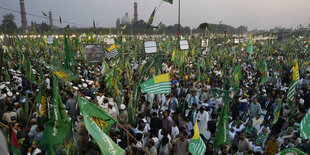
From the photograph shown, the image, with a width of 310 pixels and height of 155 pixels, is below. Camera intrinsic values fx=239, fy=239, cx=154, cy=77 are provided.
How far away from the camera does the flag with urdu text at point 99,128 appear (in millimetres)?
2914

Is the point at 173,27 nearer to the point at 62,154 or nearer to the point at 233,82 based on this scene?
the point at 233,82

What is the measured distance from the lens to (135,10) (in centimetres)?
9388

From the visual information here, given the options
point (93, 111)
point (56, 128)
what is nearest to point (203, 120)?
point (93, 111)

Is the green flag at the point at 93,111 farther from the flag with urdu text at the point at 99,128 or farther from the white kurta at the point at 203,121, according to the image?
the white kurta at the point at 203,121

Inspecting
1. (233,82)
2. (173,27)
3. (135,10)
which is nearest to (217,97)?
(233,82)

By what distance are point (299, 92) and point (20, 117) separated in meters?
9.50

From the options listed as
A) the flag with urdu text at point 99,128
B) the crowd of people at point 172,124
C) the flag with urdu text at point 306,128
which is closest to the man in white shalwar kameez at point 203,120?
the crowd of people at point 172,124

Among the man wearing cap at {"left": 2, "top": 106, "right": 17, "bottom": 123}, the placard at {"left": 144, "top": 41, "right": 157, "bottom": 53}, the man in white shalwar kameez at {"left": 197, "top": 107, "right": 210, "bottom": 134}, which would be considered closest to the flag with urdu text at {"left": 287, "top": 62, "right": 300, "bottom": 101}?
the man in white shalwar kameez at {"left": 197, "top": 107, "right": 210, "bottom": 134}

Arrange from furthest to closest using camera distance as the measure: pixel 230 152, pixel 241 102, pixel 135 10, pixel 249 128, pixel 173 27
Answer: pixel 135 10, pixel 173 27, pixel 241 102, pixel 249 128, pixel 230 152

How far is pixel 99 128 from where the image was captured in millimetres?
3084

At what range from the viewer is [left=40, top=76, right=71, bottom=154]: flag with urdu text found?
12.4 feet

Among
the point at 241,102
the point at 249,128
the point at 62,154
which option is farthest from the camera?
the point at 241,102

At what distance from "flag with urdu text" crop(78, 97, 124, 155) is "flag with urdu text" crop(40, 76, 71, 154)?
0.58 meters

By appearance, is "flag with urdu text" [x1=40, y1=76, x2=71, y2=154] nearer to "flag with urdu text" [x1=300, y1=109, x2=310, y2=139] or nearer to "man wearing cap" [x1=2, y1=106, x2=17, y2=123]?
"man wearing cap" [x1=2, y1=106, x2=17, y2=123]
